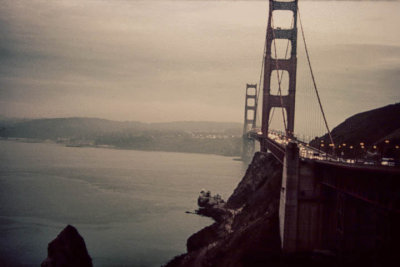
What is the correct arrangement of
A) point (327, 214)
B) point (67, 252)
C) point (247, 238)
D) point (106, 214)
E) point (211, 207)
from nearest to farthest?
point (327, 214) < point (247, 238) < point (67, 252) < point (211, 207) < point (106, 214)

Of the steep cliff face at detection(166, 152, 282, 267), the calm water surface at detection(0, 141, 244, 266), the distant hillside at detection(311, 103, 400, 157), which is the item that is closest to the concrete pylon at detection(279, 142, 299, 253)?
the steep cliff face at detection(166, 152, 282, 267)

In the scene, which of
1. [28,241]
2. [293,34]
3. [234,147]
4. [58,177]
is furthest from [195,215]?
[234,147]

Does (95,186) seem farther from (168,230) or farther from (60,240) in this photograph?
(60,240)

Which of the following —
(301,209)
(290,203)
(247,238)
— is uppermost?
(290,203)

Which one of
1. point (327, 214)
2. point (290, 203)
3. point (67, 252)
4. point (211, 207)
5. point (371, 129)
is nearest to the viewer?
point (327, 214)

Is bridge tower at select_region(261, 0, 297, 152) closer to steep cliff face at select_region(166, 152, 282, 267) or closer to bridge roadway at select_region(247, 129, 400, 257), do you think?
steep cliff face at select_region(166, 152, 282, 267)

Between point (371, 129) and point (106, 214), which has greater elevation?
point (371, 129)

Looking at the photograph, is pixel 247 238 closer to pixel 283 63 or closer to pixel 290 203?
pixel 290 203

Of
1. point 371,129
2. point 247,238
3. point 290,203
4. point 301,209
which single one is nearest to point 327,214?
point 301,209

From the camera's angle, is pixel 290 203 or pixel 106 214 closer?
pixel 290 203
